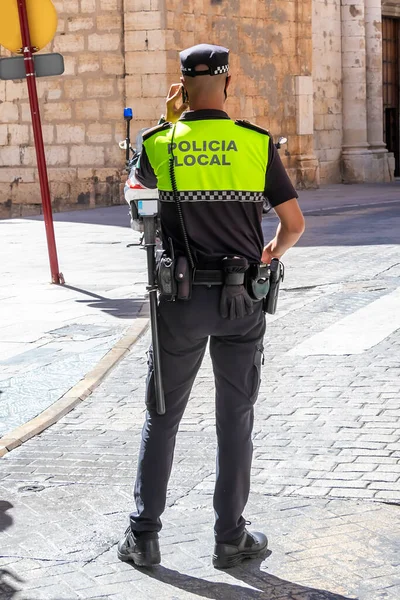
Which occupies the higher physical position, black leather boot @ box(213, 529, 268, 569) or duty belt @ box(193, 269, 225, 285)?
duty belt @ box(193, 269, 225, 285)

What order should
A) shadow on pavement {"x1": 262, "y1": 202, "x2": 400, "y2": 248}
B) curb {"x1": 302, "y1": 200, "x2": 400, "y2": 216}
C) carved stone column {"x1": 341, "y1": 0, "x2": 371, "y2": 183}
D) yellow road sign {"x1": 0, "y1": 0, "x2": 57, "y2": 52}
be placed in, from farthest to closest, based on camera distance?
carved stone column {"x1": 341, "y1": 0, "x2": 371, "y2": 183}
curb {"x1": 302, "y1": 200, "x2": 400, "y2": 216}
shadow on pavement {"x1": 262, "y1": 202, "x2": 400, "y2": 248}
yellow road sign {"x1": 0, "y1": 0, "x2": 57, "y2": 52}

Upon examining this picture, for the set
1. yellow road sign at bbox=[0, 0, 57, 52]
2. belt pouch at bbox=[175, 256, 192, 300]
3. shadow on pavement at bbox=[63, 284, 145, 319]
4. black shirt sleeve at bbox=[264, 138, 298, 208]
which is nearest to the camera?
belt pouch at bbox=[175, 256, 192, 300]

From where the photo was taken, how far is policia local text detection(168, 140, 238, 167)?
14.2 ft

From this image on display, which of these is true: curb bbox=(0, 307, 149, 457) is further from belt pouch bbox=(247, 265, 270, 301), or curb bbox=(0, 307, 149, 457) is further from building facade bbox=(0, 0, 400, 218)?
building facade bbox=(0, 0, 400, 218)

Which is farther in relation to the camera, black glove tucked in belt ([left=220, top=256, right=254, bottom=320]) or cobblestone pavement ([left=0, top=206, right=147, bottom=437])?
cobblestone pavement ([left=0, top=206, right=147, bottom=437])

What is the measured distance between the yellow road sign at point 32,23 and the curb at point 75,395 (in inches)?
147

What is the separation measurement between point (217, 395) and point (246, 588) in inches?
27.1

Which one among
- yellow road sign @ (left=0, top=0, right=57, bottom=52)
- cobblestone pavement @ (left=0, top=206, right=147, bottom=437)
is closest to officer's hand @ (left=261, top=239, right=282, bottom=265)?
cobblestone pavement @ (left=0, top=206, right=147, bottom=437)

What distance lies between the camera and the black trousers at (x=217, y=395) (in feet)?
14.3

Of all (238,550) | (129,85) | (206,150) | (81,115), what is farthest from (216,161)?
(81,115)

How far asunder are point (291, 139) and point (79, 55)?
5.32 metres

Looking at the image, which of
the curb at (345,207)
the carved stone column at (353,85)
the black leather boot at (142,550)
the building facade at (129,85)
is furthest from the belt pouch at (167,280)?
the carved stone column at (353,85)

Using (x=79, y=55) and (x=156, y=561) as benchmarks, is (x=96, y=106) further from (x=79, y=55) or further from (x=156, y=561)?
(x=156, y=561)

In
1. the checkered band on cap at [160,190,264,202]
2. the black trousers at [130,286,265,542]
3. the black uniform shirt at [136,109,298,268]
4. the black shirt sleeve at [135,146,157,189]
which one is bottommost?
the black trousers at [130,286,265,542]
